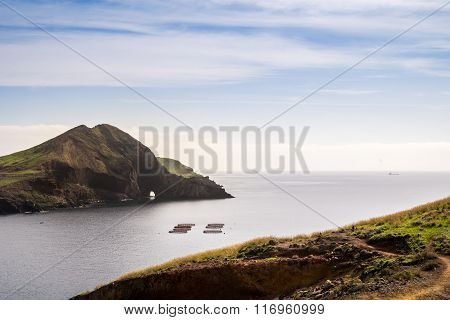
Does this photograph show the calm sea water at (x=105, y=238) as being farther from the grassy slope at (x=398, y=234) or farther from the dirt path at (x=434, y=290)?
the dirt path at (x=434, y=290)

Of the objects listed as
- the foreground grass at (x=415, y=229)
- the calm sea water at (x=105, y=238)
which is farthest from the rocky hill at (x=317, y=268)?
the calm sea water at (x=105, y=238)

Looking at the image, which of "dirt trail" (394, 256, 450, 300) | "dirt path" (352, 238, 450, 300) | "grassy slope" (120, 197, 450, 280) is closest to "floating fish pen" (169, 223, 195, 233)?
"grassy slope" (120, 197, 450, 280)

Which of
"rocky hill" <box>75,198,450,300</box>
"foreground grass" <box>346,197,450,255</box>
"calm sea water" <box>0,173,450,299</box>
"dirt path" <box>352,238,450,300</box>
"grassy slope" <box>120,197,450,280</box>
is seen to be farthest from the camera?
"calm sea water" <box>0,173,450,299</box>

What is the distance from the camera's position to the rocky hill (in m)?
26.0

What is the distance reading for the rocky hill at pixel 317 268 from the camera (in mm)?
26016

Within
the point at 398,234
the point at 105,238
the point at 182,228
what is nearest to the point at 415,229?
the point at 398,234

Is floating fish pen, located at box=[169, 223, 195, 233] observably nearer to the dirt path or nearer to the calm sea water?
the calm sea water

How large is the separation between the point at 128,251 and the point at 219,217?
76037mm

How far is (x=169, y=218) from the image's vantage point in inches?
6772

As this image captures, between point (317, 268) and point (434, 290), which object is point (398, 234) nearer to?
point (317, 268)

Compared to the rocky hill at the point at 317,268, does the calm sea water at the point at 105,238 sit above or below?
below

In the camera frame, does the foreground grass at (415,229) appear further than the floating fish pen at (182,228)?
No
